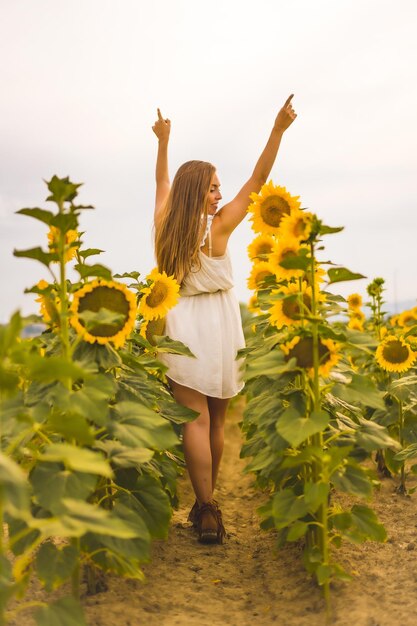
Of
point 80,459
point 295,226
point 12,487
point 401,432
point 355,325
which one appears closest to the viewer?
point 12,487

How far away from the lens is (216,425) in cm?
426

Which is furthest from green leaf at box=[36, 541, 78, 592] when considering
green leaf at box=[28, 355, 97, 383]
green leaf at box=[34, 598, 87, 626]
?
green leaf at box=[28, 355, 97, 383]

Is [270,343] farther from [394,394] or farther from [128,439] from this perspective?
[394,394]

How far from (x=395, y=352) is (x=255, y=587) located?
1.77 meters

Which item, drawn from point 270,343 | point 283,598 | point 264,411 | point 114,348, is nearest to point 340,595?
point 283,598

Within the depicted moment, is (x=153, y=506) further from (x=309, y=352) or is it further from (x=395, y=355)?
(x=395, y=355)

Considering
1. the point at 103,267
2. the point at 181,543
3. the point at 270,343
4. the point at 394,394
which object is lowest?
the point at 181,543

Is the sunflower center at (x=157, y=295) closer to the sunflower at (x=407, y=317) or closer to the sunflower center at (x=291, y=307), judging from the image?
the sunflower center at (x=291, y=307)

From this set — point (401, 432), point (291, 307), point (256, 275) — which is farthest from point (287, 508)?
point (401, 432)

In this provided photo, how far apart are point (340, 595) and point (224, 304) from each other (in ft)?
5.93

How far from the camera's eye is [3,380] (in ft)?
6.18

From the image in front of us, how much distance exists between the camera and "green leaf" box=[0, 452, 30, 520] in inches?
62.7

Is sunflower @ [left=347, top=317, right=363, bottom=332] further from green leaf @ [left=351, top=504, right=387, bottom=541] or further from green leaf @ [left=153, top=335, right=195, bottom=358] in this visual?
green leaf @ [left=351, top=504, right=387, bottom=541]

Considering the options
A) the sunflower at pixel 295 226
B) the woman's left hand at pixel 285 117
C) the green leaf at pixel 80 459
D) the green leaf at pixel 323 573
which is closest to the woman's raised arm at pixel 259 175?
the woman's left hand at pixel 285 117
